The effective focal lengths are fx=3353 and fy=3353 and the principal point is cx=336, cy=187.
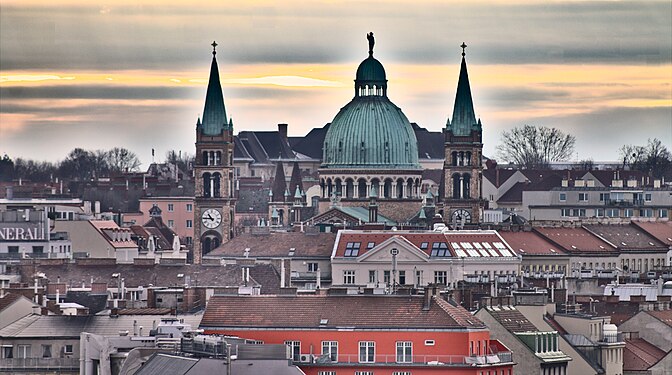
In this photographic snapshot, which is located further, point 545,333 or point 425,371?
point 545,333

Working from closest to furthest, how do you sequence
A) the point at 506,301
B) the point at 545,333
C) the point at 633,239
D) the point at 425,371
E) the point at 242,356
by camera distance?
the point at 242,356
the point at 425,371
the point at 545,333
the point at 506,301
the point at 633,239

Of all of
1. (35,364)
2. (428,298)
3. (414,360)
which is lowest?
(35,364)

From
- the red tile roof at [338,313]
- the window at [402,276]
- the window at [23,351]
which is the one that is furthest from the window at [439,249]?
the window at [23,351]

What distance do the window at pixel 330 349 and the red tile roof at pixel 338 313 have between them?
0.59 m

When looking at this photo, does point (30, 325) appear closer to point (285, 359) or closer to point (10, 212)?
point (285, 359)

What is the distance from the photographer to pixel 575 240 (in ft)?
617

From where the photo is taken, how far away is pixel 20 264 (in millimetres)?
146250

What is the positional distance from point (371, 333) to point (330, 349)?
1279 mm

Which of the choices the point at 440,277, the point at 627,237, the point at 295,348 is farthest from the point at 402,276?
the point at 295,348

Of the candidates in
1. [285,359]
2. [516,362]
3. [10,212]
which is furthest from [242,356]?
[10,212]

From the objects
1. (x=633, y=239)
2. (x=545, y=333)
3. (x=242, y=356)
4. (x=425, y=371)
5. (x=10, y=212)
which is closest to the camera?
(x=242, y=356)

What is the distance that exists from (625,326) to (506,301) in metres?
5.90

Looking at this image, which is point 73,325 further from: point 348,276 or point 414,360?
point 348,276

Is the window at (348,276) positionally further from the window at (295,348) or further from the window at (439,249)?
the window at (295,348)
